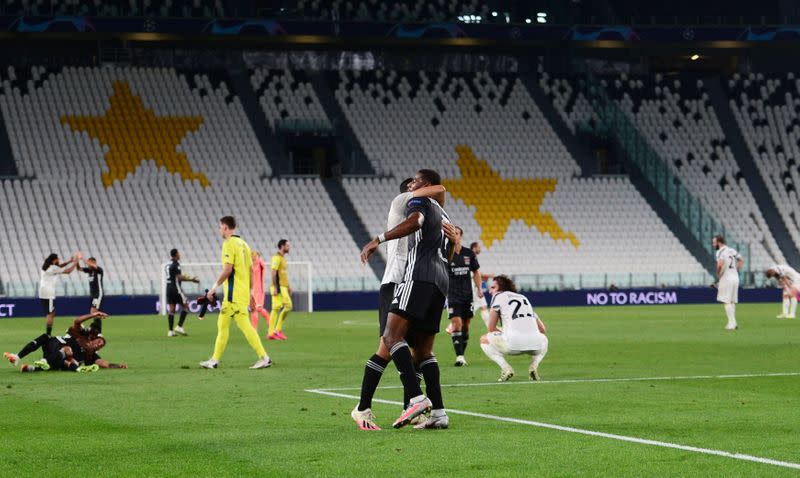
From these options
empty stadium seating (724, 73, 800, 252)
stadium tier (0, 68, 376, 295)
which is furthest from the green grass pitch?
empty stadium seating (724, 73, 800, 252)

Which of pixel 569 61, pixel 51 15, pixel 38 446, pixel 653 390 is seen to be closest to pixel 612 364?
pixel 653 390

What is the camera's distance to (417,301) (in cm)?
1142

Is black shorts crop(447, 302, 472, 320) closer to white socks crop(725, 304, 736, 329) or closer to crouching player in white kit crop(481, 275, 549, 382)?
crouching player in white kit crop(481, 275, 549, 382)

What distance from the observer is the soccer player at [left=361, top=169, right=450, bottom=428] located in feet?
37.4

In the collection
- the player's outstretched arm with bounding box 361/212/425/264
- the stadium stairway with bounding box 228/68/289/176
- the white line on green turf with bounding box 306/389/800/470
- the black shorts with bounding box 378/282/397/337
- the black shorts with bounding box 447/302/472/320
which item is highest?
the stadium stairway with bounding box 228/68/289/176

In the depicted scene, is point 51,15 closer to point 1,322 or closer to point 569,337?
point 1,322

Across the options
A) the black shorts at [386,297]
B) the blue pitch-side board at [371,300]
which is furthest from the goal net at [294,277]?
the black shorts at [386,297]

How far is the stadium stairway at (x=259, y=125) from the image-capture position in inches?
2244

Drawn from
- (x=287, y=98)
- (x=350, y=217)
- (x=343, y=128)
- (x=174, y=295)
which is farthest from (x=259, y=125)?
(x=174, y=295)

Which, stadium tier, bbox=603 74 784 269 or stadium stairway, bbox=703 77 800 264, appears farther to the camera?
stadium tier, bbox=603 74 784 269

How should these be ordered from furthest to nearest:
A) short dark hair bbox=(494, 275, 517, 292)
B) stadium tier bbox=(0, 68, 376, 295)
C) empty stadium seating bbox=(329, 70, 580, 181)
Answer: empty stadium seating bbox=(329, 70, 580, 181), stadium tier bbox=(0, 68, 376, 295), short dark hair bbox=(494, 275, 517, 292)

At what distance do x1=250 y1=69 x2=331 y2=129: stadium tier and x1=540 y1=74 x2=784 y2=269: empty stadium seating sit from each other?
1155 cm

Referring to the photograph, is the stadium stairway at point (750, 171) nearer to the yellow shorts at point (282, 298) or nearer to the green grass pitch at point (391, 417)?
the yellow shorts at point (282, 298)

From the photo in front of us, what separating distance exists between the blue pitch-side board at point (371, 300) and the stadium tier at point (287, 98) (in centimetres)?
1125
